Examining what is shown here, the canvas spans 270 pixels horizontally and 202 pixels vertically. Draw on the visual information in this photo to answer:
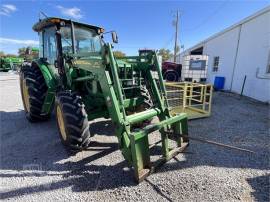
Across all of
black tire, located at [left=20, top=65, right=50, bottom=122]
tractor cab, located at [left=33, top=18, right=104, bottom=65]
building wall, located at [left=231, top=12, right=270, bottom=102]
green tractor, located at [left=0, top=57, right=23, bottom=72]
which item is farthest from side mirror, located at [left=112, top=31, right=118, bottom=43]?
green tractor, located at [left=0, top=57, right=23, bottom=72]

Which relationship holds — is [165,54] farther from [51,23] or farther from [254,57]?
[51,23]

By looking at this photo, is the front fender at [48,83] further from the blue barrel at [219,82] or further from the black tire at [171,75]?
the black tire at [171,75]

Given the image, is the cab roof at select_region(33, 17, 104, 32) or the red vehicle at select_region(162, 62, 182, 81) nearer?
the cab roof at select_region(33, 17, 104, 32)

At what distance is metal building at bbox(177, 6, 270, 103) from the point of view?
865 cm

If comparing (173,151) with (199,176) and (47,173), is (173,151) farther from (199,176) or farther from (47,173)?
(47,173)

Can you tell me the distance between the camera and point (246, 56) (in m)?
10.1

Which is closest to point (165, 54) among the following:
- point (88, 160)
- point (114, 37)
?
point (114, 37)

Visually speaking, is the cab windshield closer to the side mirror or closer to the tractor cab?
the tractor cab

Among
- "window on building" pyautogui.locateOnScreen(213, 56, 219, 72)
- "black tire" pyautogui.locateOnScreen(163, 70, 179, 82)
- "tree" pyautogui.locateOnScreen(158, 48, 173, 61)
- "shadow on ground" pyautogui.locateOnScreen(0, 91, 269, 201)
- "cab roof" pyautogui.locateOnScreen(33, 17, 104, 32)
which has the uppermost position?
"tree" pyautogui.locateOnScreen(158, 48, 173, 61)

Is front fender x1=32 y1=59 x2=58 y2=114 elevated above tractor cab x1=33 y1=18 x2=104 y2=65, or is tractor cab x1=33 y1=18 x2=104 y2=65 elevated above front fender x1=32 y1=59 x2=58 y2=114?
tractor cab x1=33 y1=18 x2=104 y2=65

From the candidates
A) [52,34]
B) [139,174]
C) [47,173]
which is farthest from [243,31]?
[47,173]

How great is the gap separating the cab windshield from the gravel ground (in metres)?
1.91

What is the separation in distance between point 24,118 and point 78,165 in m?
3.47

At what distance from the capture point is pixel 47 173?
2.92 metres
